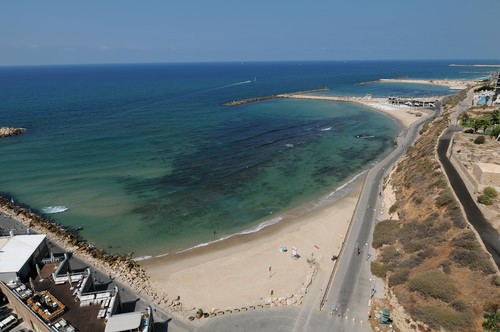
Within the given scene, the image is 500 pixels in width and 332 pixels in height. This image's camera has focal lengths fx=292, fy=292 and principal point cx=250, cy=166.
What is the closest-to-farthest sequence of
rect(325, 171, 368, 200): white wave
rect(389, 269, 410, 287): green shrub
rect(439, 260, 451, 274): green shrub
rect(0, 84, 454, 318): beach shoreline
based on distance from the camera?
rect(439, 260, 451, 274): green shrub
rect(389, 269, 410, 287): green shrub
rect(0, 84, 454, 318): beach shoreline
rect(325, 171, 368, 200): white wave

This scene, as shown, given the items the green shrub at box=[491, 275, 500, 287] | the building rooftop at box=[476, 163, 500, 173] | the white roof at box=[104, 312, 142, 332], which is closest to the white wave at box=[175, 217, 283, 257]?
the white roof at box=[104, 312, 142, 332]

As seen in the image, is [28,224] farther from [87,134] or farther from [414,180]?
[414,180]

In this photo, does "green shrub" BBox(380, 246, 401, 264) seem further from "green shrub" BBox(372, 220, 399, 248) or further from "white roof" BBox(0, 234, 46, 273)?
"white roof" BBox(0, 234, 46, 273)

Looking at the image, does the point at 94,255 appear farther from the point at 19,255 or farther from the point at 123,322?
the point at 123,322

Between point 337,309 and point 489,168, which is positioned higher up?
point 489,168

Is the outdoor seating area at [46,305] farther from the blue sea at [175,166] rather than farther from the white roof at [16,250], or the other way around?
the blue sea at [175,166]

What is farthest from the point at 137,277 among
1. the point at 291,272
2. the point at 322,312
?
the point at 322,312

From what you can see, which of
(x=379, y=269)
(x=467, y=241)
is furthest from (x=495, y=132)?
(x=379, y=269)
